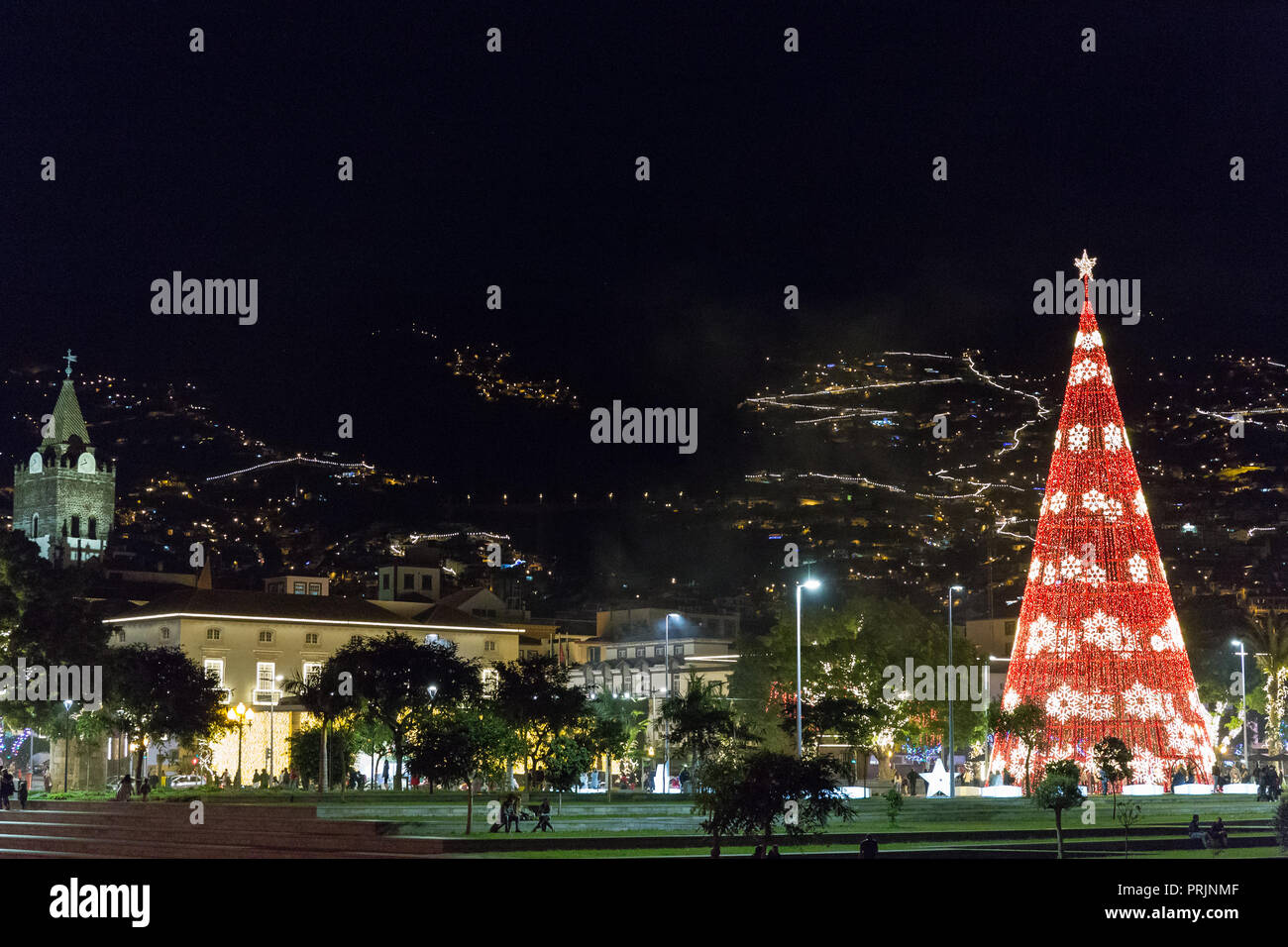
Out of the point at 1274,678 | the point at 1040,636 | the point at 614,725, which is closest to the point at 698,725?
the point at 614,725

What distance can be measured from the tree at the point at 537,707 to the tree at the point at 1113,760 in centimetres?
1690

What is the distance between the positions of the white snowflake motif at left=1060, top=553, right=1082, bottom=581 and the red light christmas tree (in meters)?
0.03

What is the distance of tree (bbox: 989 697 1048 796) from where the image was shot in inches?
1896

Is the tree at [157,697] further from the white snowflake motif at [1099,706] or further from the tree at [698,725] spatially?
the white snowflake motif at [1099,706]

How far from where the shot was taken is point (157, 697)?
206 feet

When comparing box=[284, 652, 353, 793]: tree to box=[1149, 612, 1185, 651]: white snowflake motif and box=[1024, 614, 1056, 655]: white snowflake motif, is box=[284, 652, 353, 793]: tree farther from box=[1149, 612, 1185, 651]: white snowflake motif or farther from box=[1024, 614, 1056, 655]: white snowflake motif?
box=[1149, 612, 1185, 651]: white snowflake motif

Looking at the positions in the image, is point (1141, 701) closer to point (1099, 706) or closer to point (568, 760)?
point (1099, 706)

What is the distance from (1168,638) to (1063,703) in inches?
142

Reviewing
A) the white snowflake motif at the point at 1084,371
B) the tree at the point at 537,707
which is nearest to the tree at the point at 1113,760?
the white snowflake motif at the point at 1084,371

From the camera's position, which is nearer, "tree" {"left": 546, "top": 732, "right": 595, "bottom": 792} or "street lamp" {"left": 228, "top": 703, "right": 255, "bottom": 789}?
"tree" {"left": 546, "top": 732, "right": 595, "bottom": 792}

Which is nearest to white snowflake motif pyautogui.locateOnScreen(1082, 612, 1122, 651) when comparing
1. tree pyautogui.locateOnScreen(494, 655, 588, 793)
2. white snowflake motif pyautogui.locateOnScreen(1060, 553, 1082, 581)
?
white snowflake motif pyautogui.locateOnScreen(1060, 553, 1082, 581)

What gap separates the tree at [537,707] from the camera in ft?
177
